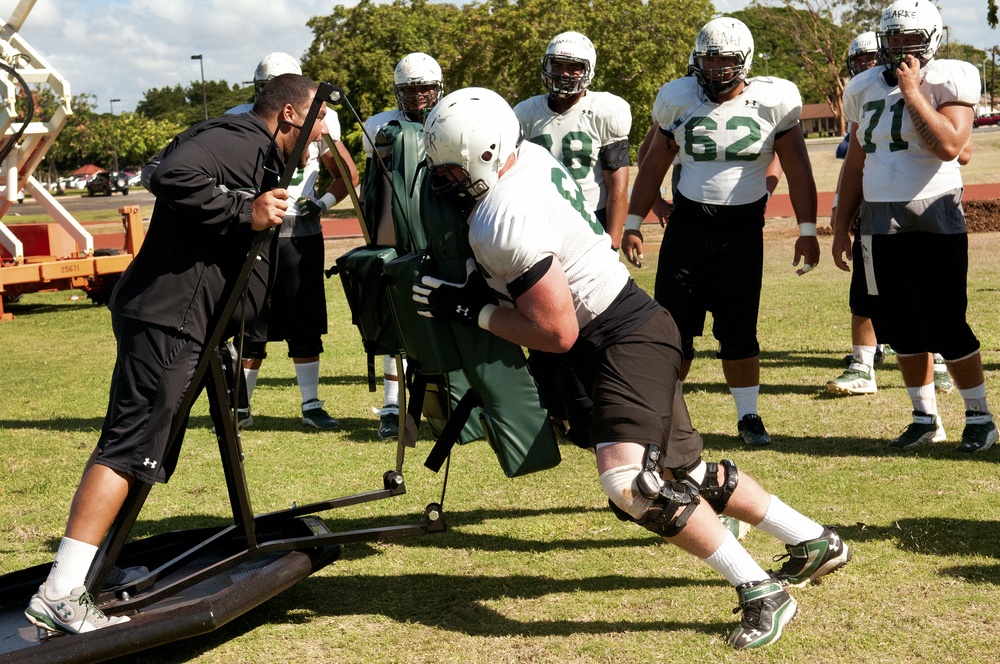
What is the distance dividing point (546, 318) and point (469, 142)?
616 mm

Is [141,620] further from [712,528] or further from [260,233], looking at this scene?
[712,528]

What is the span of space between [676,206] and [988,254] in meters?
9.34

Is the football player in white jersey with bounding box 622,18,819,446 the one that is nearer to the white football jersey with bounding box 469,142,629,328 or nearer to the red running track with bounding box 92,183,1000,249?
the white football jersey with bounding box 469,142,629,328

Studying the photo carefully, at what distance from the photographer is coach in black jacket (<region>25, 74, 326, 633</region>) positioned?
12.0 feet

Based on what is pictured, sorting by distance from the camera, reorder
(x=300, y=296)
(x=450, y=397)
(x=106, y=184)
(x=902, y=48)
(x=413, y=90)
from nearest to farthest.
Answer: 1. (x=450, y=397)
2. (x=902, y=48)
3. (x=413, y=90)
4. (x=300, y=296)
5. (x=106, y=184)

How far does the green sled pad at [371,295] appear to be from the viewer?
3.98 meters

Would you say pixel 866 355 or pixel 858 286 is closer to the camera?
pixel 866 355

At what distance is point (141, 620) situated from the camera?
3.75 meters

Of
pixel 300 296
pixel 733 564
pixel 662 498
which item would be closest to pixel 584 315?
pixel 662 498

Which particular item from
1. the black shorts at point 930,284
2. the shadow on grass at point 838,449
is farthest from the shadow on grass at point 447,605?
the black shorts at point 930,284

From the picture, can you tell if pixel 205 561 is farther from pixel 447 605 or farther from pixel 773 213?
pixel 773 213

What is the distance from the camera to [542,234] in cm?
356

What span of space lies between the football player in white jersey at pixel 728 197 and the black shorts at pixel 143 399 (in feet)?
10.6

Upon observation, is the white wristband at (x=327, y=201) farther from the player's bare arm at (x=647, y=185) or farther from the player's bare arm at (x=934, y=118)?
the player's bare arm at (x=934, y=118)
